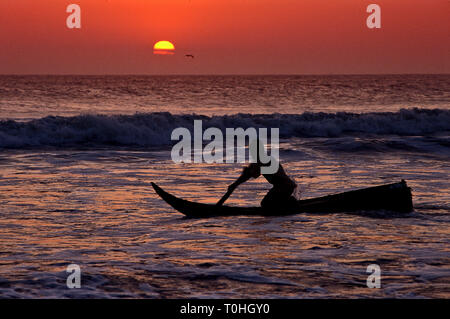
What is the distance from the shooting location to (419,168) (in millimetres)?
19203

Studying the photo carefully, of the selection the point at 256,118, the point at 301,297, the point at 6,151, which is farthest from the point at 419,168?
the point at 256,118

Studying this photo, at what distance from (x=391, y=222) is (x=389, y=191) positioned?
0.76 metres

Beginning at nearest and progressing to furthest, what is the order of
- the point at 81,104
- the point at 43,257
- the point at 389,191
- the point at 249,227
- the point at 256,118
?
1. the point at 43,257
2. the point at 249,227
3. the point at 389,191
4. the point at 256,118
5. the point at 81,104

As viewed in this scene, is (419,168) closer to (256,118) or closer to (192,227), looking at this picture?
(192,227)
